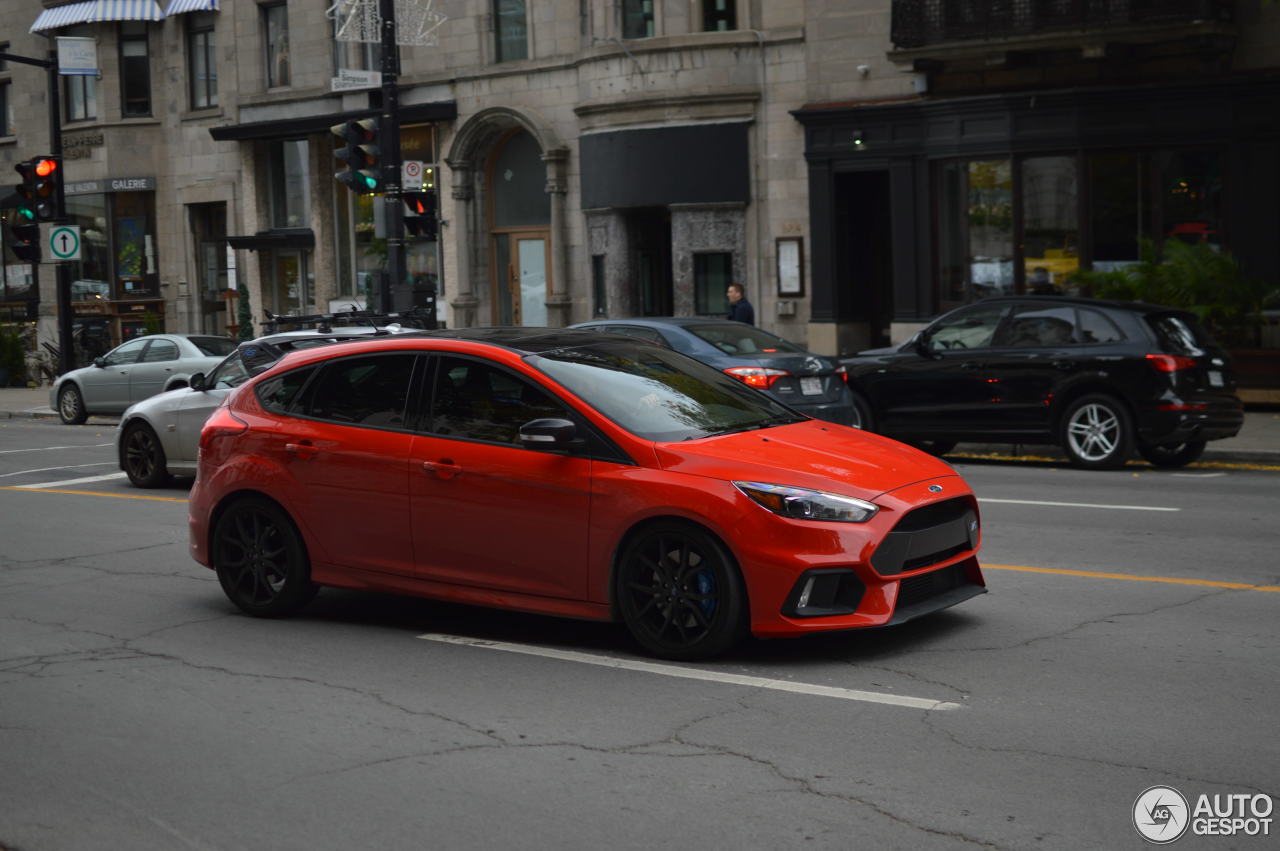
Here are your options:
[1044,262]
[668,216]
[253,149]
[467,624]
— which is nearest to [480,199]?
[668,216]

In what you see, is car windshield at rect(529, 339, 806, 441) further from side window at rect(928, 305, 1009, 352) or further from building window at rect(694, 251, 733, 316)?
building window at rect(694, 251, 733, 316)

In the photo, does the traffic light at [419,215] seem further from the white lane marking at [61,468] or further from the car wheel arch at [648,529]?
the car wheel arch at [648,529]

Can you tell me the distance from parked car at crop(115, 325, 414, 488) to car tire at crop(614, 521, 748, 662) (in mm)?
8503

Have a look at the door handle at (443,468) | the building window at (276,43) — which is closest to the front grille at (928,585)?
the door handle at (443,468)

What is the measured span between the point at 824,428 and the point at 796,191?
20113 millimetres

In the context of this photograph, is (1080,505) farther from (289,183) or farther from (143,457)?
(289,183)

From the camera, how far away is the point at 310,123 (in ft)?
116

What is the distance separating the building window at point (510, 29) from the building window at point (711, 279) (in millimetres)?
6230

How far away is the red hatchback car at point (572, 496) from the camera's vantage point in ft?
23.2

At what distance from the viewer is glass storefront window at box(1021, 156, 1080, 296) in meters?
24.7

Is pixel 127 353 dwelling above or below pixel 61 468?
above

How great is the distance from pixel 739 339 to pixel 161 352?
12445mm

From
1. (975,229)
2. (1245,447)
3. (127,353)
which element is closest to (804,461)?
(1245,447)

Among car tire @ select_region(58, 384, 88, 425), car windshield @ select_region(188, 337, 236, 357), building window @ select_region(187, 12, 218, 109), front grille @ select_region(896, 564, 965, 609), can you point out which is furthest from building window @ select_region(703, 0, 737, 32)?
front grille @ select_region(896, 564, 965, 609)
